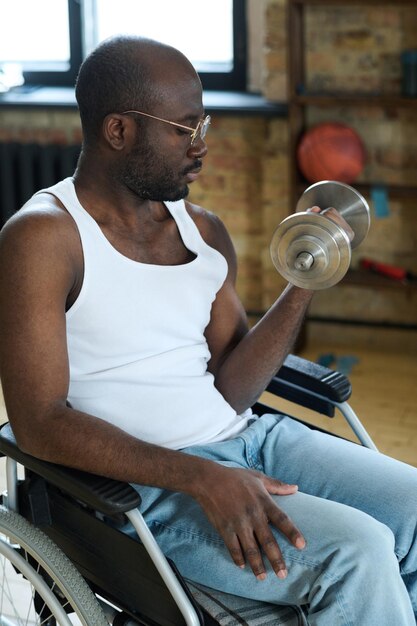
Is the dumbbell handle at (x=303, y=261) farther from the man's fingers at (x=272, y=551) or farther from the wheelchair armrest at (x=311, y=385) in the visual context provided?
the man's fingers at (x=272, y=551)

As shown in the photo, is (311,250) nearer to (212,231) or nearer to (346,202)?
(346,202)

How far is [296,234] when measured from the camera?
1.60 metres

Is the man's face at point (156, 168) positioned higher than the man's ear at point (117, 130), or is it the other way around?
the man's ear at point (117, 130)

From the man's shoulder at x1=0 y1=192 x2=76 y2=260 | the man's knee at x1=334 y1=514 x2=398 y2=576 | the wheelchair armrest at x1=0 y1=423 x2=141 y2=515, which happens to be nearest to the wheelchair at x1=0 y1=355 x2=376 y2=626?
the wheelchair armrest at x1=0 y1=423 x2=141 y2=515

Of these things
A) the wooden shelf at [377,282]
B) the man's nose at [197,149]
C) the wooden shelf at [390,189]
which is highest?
the man's nose at [197,149]

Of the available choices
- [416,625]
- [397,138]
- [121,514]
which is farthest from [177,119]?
[397,138]

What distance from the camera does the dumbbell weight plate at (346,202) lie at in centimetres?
170

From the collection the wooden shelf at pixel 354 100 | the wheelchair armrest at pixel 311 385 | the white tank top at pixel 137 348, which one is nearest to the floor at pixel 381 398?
the wooden shelf at pixel 354 100

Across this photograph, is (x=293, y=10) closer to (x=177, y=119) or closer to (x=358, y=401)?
(x=358, y=401)

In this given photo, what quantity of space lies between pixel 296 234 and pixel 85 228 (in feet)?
1.07

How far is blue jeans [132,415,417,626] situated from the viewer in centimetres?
137

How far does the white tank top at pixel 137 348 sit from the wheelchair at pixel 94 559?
152 mm

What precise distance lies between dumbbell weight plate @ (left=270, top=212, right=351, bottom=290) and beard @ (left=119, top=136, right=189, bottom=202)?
0.18 meters

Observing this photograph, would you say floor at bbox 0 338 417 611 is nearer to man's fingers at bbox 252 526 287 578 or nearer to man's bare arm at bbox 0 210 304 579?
man's bare arm at bbox 0 210 304 579
